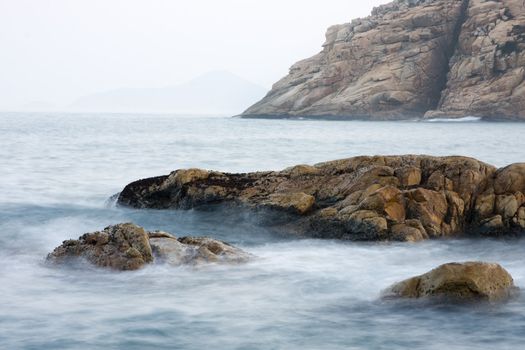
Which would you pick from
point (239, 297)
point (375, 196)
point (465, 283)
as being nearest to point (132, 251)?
point (239, 297)

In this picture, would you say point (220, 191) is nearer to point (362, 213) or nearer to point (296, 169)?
point (296, 169)

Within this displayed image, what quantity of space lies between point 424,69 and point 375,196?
96778 mm

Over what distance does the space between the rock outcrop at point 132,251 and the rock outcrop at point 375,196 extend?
2.83 metres

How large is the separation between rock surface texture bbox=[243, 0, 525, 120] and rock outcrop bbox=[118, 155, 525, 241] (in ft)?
276

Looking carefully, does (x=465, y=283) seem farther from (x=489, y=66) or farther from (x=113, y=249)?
(x=489, y=66)

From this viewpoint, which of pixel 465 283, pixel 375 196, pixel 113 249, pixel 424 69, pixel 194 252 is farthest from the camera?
pixel 424 69

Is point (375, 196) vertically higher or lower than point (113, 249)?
higher

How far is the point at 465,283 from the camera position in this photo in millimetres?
9062

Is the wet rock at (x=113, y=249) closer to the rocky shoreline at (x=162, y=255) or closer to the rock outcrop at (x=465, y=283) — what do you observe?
the rocky shoreline at (x=162, y=255)

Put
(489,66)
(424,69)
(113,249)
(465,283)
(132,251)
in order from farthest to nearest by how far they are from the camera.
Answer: (424,69) → (489,66) → (113,249) → (132,251) → (465,283)

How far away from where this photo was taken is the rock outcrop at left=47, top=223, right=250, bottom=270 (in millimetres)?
11211

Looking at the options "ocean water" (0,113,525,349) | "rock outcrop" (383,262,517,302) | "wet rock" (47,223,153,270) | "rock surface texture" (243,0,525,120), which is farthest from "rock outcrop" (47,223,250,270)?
"rock surface texture" (243,0,525,120)

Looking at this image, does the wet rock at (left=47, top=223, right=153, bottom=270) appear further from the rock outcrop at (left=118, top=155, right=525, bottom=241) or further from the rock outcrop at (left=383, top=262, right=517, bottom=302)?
the rock outcrop at (left=383, top=262, right=517, bottom=302)

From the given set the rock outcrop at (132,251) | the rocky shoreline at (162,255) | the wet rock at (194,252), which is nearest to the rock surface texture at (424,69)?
the wet rock at (194,252)
